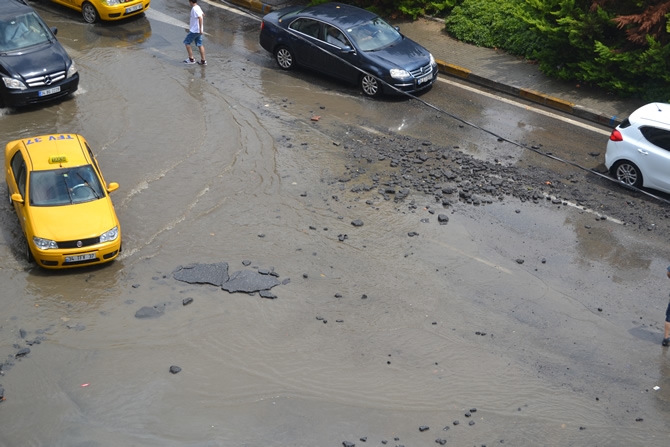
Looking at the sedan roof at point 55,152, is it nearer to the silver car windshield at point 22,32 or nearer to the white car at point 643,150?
the silver car windshield at point 22,32

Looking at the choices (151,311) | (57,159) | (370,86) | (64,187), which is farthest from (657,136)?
(57,159)

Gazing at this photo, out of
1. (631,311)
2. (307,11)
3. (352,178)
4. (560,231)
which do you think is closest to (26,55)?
(307,11)

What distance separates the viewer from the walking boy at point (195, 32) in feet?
59.1

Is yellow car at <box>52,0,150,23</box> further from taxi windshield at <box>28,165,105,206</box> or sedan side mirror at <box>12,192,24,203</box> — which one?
sedan side mirror at <box>12,192,24,203</box>

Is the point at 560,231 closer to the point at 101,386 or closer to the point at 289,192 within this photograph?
the point at 289,192

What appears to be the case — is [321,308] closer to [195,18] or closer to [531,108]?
[531,108]

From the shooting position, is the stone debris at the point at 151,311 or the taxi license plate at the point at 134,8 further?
the taxi license plate at the point at 134,8

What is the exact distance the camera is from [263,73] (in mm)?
18453

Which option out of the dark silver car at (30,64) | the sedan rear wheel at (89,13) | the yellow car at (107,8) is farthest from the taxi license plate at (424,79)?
the sedan rear wheel at (89,13)

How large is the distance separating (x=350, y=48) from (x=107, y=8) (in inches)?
286

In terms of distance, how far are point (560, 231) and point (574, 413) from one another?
423cm

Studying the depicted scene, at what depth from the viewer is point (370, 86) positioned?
56.6ft

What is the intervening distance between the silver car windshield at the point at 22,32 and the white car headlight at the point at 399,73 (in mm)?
7864

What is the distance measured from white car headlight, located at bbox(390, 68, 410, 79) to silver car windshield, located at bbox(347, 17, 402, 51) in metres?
1.00
